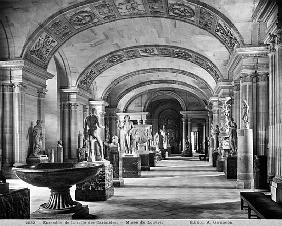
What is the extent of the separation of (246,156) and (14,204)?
8082 millimetres

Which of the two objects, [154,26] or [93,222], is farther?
[154,26]

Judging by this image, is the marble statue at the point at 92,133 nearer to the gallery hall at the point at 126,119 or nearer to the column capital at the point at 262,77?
the gallery hall at the point at 126,119

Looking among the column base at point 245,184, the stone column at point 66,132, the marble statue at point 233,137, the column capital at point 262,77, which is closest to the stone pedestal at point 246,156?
the column base at point 245,184

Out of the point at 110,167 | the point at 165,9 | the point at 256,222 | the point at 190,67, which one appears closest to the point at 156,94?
the point at 190,67

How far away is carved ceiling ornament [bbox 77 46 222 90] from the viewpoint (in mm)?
21656

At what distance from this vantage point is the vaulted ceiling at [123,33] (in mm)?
14898

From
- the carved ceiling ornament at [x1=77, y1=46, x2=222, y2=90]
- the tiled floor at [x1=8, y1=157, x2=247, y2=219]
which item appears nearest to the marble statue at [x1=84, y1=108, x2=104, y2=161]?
the tiled floor at [x1=8, y1=157, x2=247, y2=219]

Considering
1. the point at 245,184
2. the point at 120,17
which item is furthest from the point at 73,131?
the point at 245,184

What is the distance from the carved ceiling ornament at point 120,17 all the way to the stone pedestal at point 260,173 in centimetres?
420

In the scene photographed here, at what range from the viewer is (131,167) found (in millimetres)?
17812

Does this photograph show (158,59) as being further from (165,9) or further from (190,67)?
(165,9)

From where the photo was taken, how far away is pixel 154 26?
59.4 feet

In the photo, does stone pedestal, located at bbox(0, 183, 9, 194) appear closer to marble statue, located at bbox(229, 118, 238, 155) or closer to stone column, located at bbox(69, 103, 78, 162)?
marble statue, located at bbox(229, 118, 238, 155)

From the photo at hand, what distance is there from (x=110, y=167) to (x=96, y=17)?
6831mm
